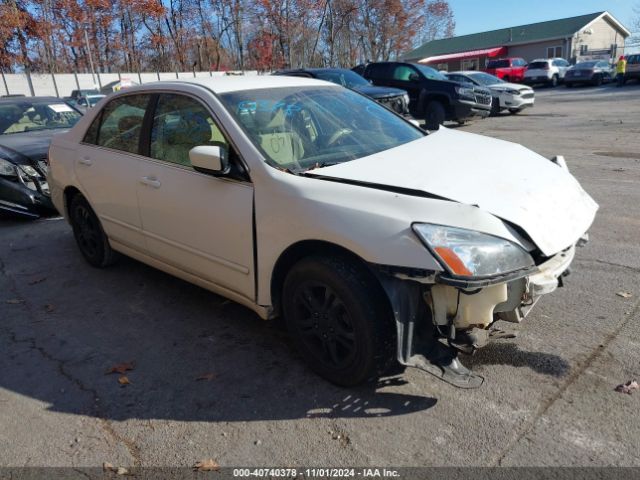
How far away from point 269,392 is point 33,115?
734cm

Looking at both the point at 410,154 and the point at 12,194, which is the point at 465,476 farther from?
the point at 12,194

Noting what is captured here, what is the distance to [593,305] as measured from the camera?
12.5 ft

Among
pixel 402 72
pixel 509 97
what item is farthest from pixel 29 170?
pixel 509 97

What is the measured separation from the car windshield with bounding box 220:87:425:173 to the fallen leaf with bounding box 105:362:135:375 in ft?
5.19

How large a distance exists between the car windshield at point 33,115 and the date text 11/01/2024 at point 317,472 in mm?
7493

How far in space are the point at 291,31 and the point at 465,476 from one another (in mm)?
46216

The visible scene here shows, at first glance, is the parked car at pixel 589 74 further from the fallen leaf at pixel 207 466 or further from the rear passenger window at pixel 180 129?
the fallen leaf at pixel 207 466

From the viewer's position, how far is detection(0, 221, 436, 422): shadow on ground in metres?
Result: 2.94

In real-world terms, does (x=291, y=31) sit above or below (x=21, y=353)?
above

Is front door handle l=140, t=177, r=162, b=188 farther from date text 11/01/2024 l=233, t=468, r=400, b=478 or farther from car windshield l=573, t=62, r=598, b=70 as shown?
car windshield l=573, t=62, r=598, b=70

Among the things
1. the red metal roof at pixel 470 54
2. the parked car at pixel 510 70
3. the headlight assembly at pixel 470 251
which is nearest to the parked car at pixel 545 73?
the parked car at pixel 510 70

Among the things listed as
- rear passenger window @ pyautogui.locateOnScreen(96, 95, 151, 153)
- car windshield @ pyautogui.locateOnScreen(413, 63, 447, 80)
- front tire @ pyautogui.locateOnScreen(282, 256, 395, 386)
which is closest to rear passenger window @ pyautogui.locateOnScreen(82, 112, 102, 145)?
rear passenger window @ pyautogui.locateOnScreen(96, 95, 151, 153)

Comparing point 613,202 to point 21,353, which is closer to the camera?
point 21,353

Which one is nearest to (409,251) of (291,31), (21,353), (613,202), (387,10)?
(21,353)
